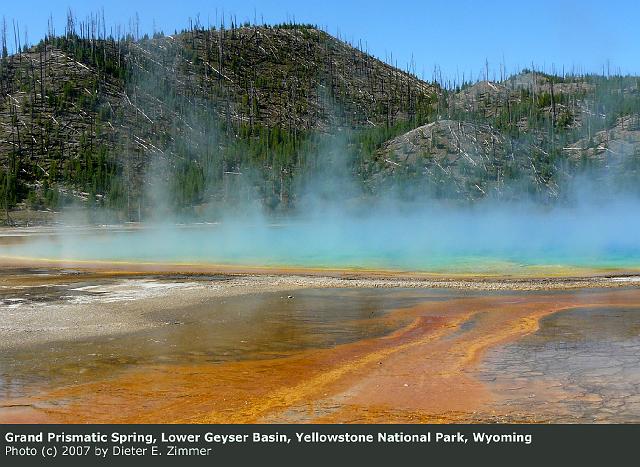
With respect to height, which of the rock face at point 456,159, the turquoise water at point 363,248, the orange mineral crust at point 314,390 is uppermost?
the rock face at point 456,159

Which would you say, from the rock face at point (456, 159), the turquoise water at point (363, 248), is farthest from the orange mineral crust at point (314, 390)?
the rock face at point (456, 159)

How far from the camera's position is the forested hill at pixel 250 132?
7356 cm

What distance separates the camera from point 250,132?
3844 inches

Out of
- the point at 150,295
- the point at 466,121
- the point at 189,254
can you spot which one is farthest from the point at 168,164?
the point at 150,295

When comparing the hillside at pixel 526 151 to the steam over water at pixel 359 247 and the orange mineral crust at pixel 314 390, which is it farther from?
the orange mineral crust at pixel 314 390

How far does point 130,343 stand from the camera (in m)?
11.5

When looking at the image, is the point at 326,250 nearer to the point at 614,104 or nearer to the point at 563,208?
the point at 563,208

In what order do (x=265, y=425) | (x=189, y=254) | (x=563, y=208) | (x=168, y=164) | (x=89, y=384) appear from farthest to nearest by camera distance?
(x=168, y=164) < (x=563, y=208) < (x=189, y=254) < (x=89, y=384) < (x=265, y=425)

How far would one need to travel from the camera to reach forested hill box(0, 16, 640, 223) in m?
73.6

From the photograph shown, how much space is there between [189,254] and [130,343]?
20.3 m

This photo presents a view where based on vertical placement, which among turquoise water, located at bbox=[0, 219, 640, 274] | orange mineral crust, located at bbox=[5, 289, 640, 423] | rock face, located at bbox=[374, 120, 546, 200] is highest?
rock face, located at bbox=[374, 120, 546, 200]

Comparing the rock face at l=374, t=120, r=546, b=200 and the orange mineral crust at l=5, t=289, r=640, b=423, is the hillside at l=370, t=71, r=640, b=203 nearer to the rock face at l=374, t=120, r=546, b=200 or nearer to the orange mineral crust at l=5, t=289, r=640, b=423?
the rock face at l=374, t=120, r=546, b=200

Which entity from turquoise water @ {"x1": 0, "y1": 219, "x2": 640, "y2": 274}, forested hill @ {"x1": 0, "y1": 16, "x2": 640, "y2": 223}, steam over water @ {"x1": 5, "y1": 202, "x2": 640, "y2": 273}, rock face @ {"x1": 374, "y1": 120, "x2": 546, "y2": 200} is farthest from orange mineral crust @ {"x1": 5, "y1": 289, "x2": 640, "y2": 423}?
rock face @ {"x1": 374, "y1": 120, "x2": 546, "y2": 200}

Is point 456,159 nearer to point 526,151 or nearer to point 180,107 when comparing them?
point 526,151
